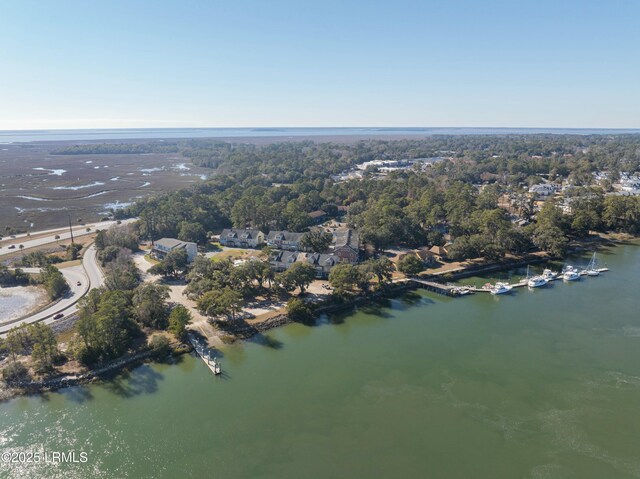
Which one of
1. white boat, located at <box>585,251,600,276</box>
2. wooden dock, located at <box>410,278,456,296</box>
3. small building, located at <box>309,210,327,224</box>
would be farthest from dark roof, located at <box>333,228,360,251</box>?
white boat, located at <box>585,251,600,276</box>

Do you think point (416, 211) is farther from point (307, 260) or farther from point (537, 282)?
point (307, 260)

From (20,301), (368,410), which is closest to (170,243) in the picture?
(20,301)

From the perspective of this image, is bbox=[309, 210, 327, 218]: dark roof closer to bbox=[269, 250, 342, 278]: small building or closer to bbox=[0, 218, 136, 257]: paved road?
bbox=[269, 250, 342, 278]: small building

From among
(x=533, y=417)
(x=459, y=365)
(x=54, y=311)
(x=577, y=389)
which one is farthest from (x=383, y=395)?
(x=54, y=311)

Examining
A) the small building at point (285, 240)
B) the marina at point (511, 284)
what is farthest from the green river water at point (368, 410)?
the small building at point (285, 240)

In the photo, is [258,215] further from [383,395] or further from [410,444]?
[410,444]

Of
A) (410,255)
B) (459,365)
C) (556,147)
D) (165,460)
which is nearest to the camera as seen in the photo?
(165,460)
